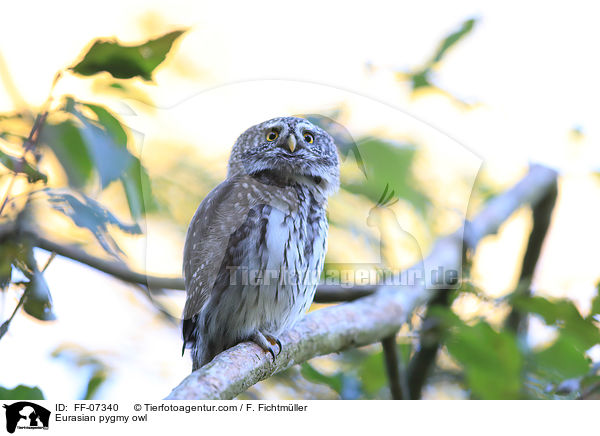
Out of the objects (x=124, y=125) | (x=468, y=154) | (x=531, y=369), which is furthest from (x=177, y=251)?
(x=531, y=369)

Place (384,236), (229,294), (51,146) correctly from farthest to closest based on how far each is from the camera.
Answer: (229,294) → (384,236) → (51,146)

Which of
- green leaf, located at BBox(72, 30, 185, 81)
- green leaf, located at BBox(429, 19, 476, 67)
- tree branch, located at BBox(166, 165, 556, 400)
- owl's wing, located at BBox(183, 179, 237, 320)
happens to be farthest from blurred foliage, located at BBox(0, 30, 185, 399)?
green leaf, located at BBox(429, 19, 476, 67)

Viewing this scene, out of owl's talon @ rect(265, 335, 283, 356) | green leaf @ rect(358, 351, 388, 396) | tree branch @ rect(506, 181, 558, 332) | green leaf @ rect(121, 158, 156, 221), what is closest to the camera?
green leaf @ rect(121, 158, 156, 221)

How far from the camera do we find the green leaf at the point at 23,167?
1263mm

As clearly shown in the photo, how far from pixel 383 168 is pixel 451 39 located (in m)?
0.94

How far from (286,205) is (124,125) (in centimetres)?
67

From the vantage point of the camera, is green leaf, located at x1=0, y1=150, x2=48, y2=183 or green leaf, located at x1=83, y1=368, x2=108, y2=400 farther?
green leaf, located at x1=83, y1=368, x2=108, y2=400

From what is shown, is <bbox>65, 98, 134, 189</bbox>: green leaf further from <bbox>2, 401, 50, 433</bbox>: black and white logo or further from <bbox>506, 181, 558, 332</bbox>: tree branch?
<bbox>506, 181, 558, 332</bbox>: tree branch

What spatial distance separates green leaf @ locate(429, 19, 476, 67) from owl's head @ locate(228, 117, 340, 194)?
2.28 feet

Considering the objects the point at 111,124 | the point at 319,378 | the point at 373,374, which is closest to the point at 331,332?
the point at 319,378

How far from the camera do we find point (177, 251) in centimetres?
139

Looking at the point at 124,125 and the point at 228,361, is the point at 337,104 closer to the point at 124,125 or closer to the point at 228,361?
the point at 124,125

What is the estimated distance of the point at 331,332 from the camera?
2096 mm

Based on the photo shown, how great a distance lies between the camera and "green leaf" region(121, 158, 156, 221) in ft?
3.82
